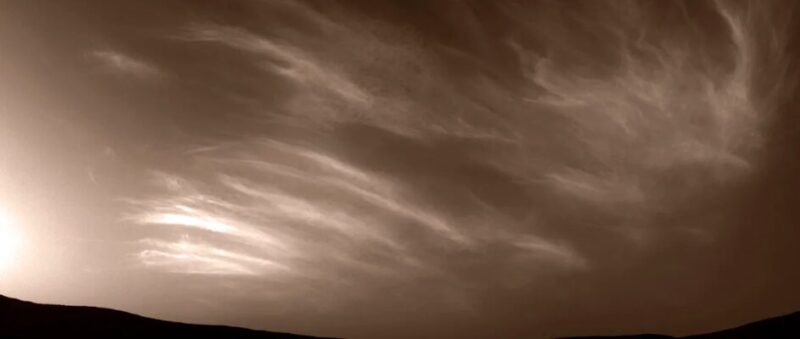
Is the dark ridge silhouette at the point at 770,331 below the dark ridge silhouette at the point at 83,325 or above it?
above

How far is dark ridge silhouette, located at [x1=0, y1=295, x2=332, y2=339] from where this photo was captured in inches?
61.0

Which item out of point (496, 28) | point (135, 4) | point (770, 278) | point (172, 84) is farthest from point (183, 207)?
point (770, 278)

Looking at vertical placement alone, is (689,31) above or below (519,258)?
above

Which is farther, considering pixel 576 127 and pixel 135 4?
pixel 576 127

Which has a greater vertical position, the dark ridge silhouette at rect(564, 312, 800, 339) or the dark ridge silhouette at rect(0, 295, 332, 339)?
the dark ridge silhouette at rect(564, 312, 800, 339)

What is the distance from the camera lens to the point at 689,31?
2170 mm

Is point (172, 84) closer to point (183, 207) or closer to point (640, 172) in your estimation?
point (183, 207)

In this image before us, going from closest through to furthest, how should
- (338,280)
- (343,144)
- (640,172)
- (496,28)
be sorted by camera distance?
1. (496,28)
2. (343,144)
3. (640,172)
4. (338,280)

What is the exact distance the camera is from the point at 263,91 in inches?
87.0

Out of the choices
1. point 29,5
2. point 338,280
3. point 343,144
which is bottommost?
point 338,280

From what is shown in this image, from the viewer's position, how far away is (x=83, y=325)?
1592 mm

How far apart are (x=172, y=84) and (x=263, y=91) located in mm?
262

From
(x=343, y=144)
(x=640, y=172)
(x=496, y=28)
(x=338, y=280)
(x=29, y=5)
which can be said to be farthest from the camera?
(x=338, y=280)

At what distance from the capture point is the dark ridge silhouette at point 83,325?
155 cm
